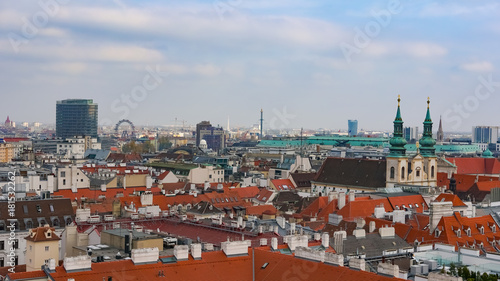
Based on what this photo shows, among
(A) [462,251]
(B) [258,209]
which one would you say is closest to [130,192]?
(B) [258,209]

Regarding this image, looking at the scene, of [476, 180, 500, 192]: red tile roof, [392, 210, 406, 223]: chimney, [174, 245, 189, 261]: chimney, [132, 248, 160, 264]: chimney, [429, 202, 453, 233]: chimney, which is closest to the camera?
[132, 248, 160, 264]: chimney

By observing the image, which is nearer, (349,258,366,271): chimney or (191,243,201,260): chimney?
(349,258,366,271): chimney

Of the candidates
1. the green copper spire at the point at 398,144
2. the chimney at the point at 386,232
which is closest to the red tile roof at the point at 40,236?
the chimney at the point at 386,232

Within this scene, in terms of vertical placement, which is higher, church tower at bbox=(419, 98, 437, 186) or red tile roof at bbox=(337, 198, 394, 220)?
church tower at bbox=(419, 98, 437, 186)

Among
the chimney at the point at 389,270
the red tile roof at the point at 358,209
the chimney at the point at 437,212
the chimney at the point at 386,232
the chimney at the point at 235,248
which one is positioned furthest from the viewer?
the red tile roof at the point at 358,209

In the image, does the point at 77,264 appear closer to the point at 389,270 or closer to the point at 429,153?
the point at 389,270

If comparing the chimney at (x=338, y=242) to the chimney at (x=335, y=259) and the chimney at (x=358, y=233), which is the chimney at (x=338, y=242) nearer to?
the chimney at (x=358, y=233)

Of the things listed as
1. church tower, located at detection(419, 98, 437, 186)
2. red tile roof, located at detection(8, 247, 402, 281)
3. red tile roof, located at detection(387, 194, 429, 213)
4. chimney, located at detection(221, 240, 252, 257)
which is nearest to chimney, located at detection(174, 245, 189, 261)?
red tile roof, located at detection(8, 247, 402, 281)

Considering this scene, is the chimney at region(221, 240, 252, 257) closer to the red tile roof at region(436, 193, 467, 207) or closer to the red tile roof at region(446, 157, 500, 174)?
the red tile roof at region(436, 193, 467, 207)

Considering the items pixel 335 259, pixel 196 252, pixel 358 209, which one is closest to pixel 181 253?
pixel 196 252
